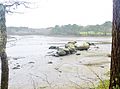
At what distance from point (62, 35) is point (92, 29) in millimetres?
9261

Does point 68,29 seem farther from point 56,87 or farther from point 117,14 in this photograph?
point 117,14

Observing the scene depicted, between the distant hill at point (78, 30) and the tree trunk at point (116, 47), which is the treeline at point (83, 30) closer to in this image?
the distant hill at point (78, 30)

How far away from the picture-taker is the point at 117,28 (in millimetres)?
4469

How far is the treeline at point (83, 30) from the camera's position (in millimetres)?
76981

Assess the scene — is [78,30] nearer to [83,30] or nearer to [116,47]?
[83,30]

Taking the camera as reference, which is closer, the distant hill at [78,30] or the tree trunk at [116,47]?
the tree trunk at [116,47]

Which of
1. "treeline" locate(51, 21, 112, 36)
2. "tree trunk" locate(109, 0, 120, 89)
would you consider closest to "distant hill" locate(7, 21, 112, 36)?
"treeline" locate(51, 21, 112, 36)

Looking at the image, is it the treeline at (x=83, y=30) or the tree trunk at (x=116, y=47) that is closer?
the tree trunk at (x=116, y=47)

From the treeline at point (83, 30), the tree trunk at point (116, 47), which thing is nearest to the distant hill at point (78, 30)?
the treeline at point (83, 30)

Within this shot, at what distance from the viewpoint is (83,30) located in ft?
278

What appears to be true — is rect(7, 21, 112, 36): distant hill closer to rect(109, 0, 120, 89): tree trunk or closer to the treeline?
the treeline

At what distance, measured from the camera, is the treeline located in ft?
253

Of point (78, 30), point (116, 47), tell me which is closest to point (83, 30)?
point (78, 30)

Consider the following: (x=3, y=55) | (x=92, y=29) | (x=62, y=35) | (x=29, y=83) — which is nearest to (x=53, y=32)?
(x=62, y=35)
